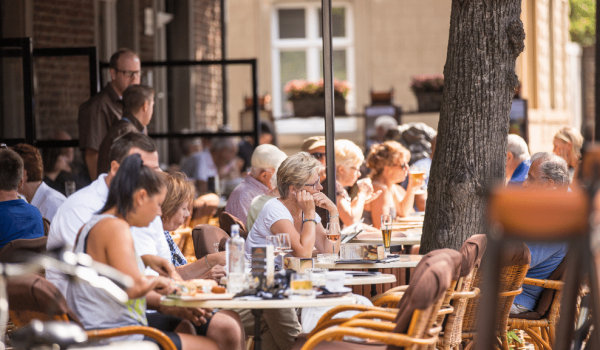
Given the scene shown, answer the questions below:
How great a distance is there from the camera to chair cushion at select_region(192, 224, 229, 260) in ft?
13.3

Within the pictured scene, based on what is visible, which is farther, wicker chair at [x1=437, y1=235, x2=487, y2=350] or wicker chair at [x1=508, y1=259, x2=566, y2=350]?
Answer: wicker chair at [x1=508, y1=259, x2=566, y2=350]

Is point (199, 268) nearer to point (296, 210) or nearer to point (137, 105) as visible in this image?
point (296, 210)

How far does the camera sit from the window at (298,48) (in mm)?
15523

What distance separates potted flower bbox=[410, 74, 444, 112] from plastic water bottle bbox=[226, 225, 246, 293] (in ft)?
27.8

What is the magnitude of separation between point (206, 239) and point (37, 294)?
4.48ft

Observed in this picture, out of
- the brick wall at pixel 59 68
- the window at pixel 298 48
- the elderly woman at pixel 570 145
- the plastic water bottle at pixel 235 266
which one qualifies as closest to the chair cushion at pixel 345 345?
the plastic water bottle at pixel 235 266

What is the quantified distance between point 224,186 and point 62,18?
2.51m

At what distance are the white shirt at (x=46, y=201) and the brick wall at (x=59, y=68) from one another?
9.81 ft

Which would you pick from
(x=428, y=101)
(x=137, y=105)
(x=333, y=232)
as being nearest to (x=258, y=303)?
(x=333, y=232)

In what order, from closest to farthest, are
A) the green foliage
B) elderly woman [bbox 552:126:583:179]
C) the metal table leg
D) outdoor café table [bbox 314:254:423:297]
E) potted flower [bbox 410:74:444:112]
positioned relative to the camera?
the metal table leg → outdoor café table [bbox 314:254:423:297] → elderly woman [bbox 552:126:583:179] → potted flower [bbox 410:74:444:112] → the green foliage

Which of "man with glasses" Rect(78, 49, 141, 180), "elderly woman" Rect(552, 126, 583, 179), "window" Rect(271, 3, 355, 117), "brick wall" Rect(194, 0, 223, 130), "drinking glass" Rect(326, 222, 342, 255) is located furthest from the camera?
"window" Rect(271, 3, 355, 117)

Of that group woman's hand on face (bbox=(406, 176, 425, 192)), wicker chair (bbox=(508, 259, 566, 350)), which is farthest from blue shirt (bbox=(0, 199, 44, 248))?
woman's hand on face (bbox=(406, 176, 425, 192))

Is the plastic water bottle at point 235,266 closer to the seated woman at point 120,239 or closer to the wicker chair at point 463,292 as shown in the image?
the seated woman at point 120,239

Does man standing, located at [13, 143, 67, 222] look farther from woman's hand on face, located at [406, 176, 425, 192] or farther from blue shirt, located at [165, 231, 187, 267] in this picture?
woman's hand on face, located at [406, 176, 425, 192]
